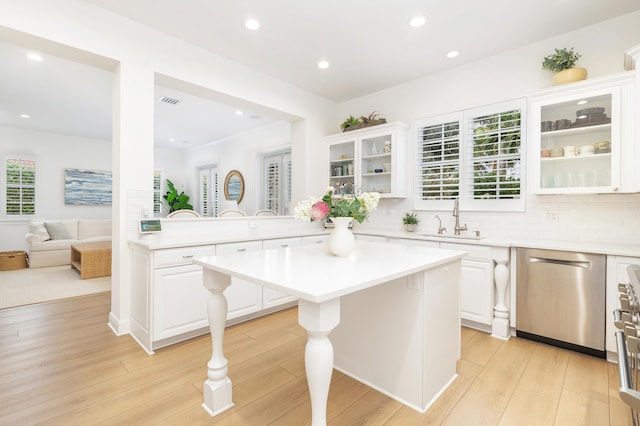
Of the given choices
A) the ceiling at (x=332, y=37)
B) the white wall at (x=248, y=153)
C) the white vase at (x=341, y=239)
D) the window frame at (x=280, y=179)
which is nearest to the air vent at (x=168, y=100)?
the ceiling at (x=332, y=37)

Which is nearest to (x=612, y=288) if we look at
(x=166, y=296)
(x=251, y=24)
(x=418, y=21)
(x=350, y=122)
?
(x=418, y=21)

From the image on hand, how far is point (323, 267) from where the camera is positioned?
1646 millimetres

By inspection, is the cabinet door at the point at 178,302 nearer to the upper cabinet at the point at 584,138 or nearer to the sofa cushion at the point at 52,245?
the upper cabinet at the point at 584,138

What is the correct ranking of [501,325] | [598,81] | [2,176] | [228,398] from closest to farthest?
1. [228,398]
2. [598,81]
3. [501,325]
4. [2,176]

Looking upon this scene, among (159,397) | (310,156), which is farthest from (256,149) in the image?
(159,397)

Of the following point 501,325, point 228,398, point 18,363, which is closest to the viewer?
point 228,398

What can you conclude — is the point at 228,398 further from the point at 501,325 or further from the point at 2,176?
the point at 2,176

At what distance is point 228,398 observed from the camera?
1.79m

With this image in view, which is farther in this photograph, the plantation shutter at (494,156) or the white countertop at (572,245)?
the plantation shutter at (494,156)

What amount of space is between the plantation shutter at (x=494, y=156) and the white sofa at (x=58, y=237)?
698cm

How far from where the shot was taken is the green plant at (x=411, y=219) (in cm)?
392

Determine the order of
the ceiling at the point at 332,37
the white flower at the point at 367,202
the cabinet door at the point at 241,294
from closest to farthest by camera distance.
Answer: the white flower at the point at 367,202 < the ceiling at the point at 332,37 < the cabinet door at the point at 241,294

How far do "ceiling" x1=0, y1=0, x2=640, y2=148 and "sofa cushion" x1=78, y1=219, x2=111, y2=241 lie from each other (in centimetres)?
269

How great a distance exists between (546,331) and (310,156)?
341cm
